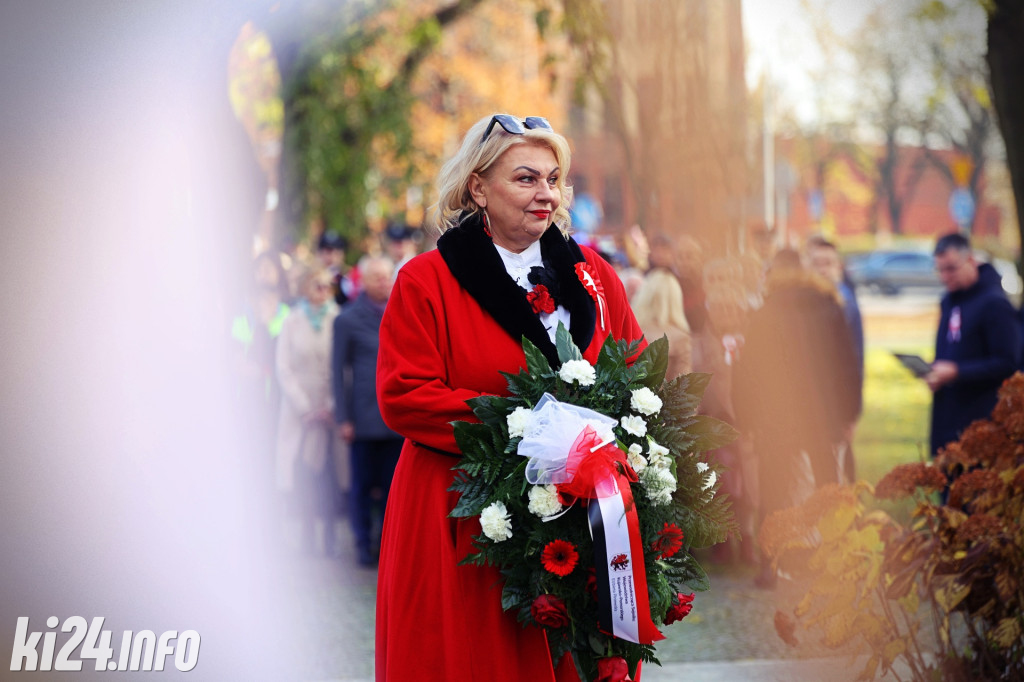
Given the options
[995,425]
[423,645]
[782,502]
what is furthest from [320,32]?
[423,645]

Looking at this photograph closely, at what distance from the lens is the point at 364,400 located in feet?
25.3

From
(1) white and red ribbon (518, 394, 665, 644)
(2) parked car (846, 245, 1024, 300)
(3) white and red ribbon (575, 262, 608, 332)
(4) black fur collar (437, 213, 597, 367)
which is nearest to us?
(1) white and red ribbon (518, 394, 665, 644)

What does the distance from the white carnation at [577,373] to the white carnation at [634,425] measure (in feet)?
0.42

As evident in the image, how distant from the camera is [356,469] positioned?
25.7 ft

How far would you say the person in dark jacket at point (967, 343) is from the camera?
22.2 ft

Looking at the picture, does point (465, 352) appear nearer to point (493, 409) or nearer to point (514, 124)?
point (493, 409)

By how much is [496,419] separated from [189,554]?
3.03 meters

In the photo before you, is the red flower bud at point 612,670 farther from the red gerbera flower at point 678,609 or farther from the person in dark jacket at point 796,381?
the person in dark jacket at point 796,381

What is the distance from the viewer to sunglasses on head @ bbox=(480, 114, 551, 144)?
3125 millimetres

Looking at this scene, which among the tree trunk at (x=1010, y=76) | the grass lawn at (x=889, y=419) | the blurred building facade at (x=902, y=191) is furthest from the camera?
the grass lawn at (x=889, y=419)

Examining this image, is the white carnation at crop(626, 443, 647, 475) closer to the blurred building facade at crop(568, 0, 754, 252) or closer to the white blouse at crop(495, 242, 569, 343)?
the white blouse at crop(495, 242, 569, 343)

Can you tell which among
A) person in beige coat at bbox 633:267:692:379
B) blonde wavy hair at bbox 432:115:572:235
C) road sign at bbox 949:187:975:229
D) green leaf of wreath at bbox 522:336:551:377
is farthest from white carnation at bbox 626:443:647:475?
road sign at bbox 949:187:975:229

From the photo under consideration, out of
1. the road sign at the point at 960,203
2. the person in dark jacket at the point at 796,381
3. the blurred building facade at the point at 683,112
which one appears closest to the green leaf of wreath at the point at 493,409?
the person in dark jacket at the point at 796,381

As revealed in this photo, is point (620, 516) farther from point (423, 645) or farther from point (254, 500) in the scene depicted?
point (254, 500)
